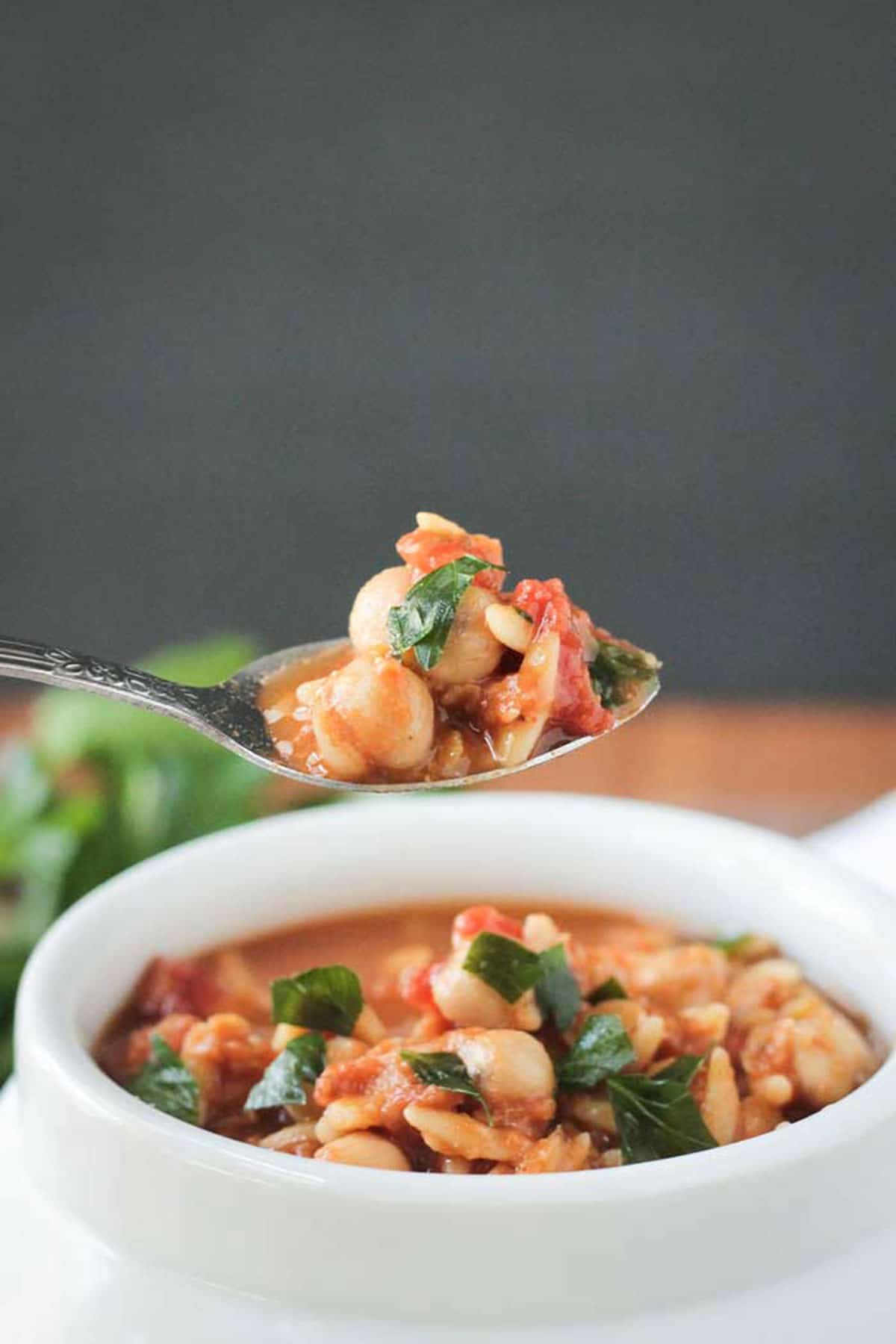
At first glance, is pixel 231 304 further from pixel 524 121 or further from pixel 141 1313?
pixel 141 1313

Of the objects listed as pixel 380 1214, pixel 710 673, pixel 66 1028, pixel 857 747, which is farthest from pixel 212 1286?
pixel 710 673

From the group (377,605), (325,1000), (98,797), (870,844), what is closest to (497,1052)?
(325,1000)

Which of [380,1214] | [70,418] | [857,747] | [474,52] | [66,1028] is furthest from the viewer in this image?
[70,418]

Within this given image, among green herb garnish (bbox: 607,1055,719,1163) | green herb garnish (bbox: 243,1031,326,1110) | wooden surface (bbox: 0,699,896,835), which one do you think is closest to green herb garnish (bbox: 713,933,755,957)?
green herb garnish (bbox: 607,1055,719,1163)

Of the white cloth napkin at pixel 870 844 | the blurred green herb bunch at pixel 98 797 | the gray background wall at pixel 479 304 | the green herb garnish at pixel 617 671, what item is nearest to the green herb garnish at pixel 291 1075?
the green herb garnish at pixel 617 671

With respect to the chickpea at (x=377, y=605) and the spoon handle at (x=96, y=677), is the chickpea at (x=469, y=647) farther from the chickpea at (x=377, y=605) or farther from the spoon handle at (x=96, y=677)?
the spoon handle at (x=96, y=677)

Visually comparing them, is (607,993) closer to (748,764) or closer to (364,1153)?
(364,1153)
